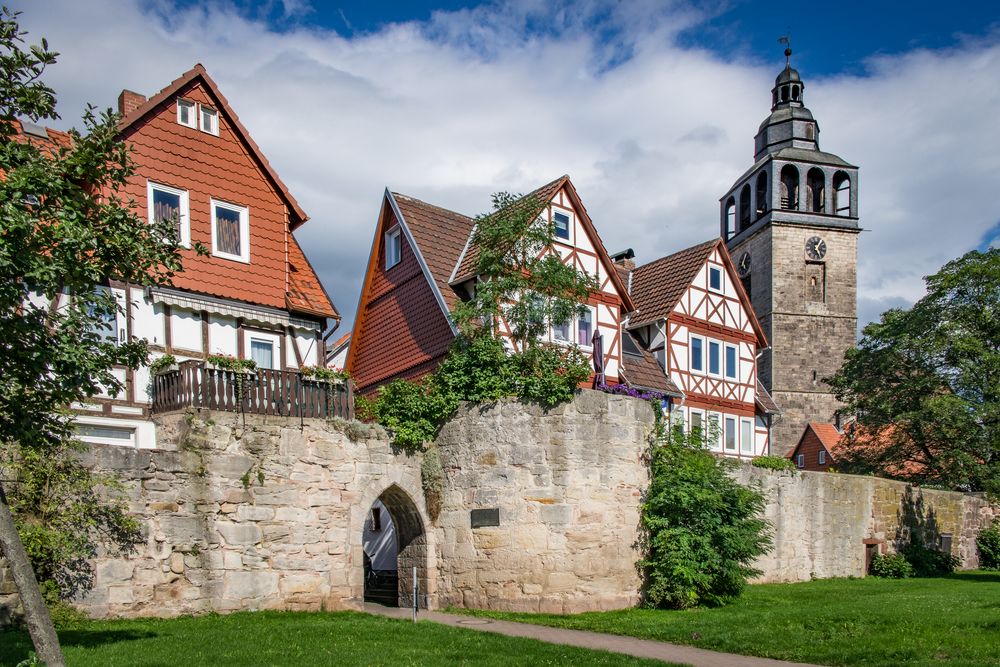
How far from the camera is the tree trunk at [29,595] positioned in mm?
9508

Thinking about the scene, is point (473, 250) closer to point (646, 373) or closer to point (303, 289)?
point (303, 289)

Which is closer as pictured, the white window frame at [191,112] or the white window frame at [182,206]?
the white window frame at [182,206]

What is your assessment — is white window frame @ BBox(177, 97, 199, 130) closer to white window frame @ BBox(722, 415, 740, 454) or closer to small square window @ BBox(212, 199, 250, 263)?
small square window @ BBox(212, 199, 250, 263)

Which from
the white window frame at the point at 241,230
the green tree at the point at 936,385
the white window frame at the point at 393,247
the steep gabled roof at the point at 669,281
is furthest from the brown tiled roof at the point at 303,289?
the green tree at the point at 936,385

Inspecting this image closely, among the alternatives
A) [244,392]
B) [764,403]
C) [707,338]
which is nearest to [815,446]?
[764,403]

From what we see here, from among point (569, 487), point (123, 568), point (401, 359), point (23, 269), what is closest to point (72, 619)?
point (123, 568)

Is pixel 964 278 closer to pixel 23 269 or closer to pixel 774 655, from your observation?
pixel 774 655

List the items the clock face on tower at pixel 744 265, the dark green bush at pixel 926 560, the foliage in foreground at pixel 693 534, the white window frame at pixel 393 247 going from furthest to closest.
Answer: the clock face on tower at pixel 744 265 → the dark green bush at pixel 926 560 → the white window frame at pixel 393 247 → the foliage in foreground at pixel 693 534

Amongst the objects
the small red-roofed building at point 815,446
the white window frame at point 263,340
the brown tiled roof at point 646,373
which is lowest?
the small red-roofed building at point 815,446

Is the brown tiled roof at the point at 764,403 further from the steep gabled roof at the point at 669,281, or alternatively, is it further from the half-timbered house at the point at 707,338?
the steep gabled roof at the point at 669,281

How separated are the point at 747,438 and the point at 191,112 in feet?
72.2

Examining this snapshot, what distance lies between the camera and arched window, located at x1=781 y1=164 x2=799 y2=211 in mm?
61638

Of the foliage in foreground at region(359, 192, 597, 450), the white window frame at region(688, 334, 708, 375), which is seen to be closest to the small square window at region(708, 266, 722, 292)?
the white window frame at region(688, 334, 708, 375)

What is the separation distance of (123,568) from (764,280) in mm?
50415
